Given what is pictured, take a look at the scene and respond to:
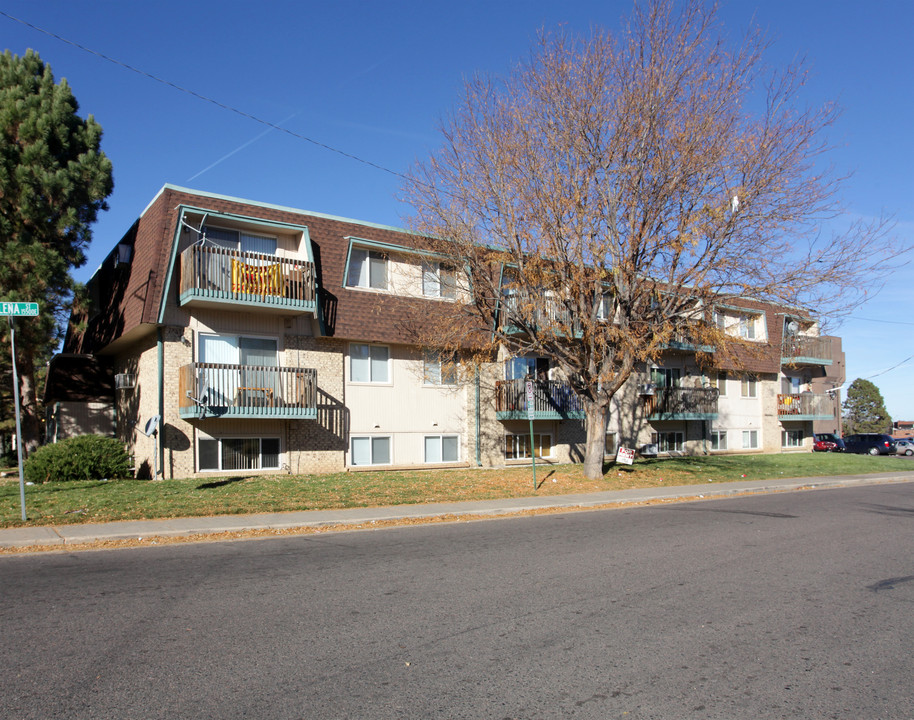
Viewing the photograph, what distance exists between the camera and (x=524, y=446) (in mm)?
26734

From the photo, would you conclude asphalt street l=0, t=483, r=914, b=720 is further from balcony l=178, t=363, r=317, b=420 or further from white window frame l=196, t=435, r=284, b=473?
white window frame l=196, t=435, r=284, b=473

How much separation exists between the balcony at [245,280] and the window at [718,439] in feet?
75.3

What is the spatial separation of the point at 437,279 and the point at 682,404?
15.5 meters

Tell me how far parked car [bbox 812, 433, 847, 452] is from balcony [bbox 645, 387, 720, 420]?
1517cm

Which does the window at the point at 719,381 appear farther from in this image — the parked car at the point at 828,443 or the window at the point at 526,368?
the parked car at the point at 828,443

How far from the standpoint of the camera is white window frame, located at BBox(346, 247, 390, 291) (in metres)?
22.2

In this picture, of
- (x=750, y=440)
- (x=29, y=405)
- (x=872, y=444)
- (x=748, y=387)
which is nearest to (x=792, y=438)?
(x=750, y=440)

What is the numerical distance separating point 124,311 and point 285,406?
539 centimetres

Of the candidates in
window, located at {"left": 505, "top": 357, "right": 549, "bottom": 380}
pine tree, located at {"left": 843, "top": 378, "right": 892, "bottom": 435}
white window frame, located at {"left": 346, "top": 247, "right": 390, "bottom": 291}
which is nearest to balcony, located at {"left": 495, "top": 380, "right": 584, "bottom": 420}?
window, located at {"left": 505, "top": 357, "right": 549, "bottom": 380}

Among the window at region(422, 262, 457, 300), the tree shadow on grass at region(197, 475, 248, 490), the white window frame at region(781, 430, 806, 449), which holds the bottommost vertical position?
the tree shadow on grass at region(197, 475, 248, 490)

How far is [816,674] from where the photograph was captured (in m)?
5.25

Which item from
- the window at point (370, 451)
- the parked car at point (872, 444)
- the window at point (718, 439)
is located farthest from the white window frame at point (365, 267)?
the parked car at point (872, 444)

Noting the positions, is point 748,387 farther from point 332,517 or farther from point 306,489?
point 332,517

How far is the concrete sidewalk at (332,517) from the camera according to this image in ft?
35.4
